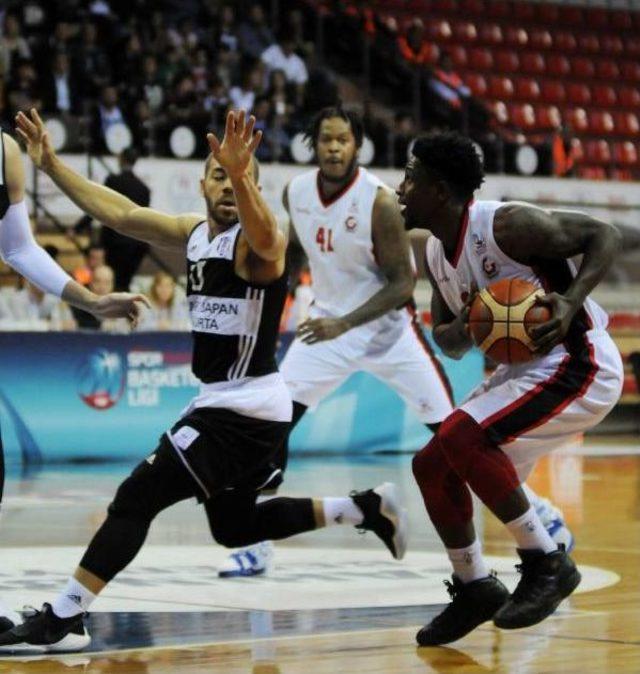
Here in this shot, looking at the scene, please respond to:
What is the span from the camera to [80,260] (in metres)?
18.0

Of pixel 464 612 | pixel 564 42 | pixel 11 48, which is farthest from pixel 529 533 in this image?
pixel 564 42

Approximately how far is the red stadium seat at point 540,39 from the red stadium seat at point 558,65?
0.68 feet

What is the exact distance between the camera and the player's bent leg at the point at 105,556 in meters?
5.57

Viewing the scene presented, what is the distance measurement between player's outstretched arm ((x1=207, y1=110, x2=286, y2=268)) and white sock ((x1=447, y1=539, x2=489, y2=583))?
1.23 m

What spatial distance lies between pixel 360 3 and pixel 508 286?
20.7 metres

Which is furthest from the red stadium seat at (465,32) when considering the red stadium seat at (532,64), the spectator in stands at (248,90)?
the spectator in stands at (248,90)

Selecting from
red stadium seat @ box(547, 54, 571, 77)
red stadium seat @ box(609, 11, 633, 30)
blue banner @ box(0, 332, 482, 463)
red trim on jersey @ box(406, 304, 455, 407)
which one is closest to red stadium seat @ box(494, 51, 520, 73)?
red stadium seat @ box(547, 54, 571, 77)

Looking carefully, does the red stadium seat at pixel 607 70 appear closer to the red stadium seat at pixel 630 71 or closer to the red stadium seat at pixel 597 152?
the red stadium seat at pixel 630 71

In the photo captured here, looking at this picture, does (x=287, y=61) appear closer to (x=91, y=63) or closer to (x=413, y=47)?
(x=413, y=47)

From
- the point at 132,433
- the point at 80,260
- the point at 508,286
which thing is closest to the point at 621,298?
the point at 80,260

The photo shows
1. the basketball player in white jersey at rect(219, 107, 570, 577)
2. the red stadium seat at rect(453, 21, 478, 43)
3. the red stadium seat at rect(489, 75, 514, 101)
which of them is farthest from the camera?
the red stadium seat at rect(453, 21, 478, 43)

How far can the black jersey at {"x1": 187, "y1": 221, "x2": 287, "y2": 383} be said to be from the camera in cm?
608

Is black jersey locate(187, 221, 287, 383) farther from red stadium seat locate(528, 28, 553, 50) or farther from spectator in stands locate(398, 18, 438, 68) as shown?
red stadium seat locate(528, 28, 553, 50)

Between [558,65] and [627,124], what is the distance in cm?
150
